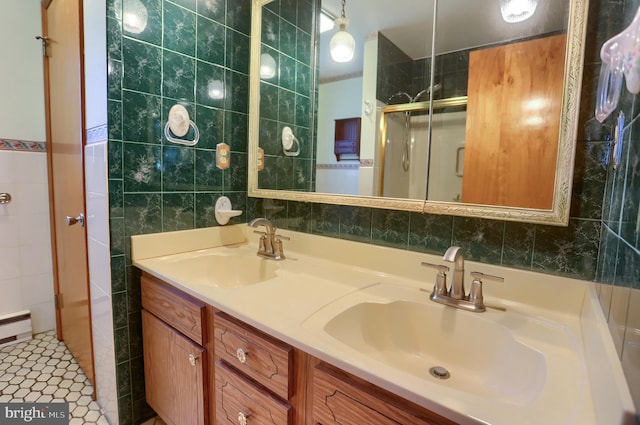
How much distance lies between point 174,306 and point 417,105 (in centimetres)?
111

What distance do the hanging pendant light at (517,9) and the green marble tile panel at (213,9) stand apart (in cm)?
120

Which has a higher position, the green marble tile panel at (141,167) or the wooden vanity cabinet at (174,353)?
the green marble tile panel at (141,167)

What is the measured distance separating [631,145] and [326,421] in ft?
2.62

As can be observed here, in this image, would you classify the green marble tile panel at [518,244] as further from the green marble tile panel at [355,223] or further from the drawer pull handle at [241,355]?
the drawer pull handle at [241,355]

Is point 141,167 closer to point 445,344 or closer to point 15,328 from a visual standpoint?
point 445,344

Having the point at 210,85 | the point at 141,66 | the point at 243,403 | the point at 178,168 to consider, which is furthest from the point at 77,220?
the point at 243,403

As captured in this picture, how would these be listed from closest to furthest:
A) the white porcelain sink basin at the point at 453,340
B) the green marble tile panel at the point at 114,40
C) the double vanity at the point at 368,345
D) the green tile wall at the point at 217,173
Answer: the double vanity at the point at 368,345
the white porcelain sink basin at the point at 453,340
the green tile wall at the point at 217,173
the green marble tile panel at the point at 114,40

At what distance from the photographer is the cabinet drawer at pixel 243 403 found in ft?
2.63

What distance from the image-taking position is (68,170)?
164 cm

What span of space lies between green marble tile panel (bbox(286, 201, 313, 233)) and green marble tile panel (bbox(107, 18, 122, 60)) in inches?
35.4

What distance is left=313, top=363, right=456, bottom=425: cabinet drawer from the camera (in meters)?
0.56

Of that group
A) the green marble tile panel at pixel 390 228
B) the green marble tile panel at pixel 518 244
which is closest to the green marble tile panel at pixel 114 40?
the green marble tile panel at pixel 390 228

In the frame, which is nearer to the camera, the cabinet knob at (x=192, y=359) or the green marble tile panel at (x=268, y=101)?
the cabinet knob at (x=192, y=359)

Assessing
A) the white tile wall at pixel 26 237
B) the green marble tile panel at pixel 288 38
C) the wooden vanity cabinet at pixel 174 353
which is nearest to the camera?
the wooden vanity cabinet at pixel 174 353
